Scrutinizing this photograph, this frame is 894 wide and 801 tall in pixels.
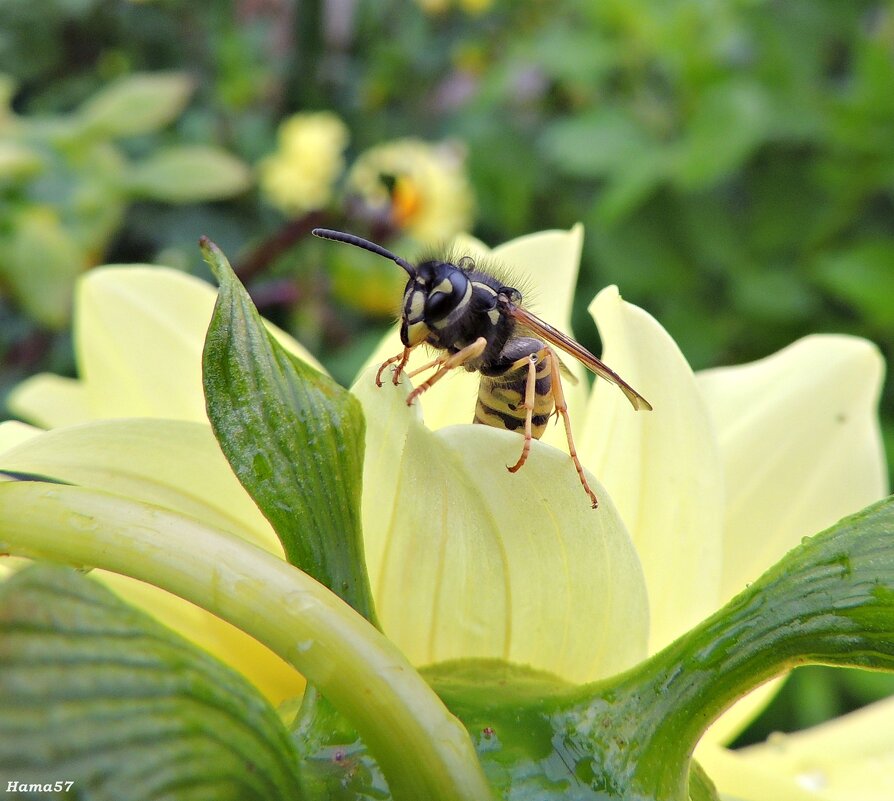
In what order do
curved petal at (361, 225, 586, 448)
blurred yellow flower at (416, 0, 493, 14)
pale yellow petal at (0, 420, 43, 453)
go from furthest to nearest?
blurred yellow flower at (416, 0, 493, 14)
curved petal at (361, 225, 586, 448)
pale yellow petal at (0, 420, 43, 453)

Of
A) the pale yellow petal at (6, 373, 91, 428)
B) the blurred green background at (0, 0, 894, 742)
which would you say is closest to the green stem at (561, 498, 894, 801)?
the pale yellow petal at (6, 373, 91, 428)

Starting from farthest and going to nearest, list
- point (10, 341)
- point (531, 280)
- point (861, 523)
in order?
point (10, 341)
point (531, 280)
point (861, 523)

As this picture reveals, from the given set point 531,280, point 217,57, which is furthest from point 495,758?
point 217,57

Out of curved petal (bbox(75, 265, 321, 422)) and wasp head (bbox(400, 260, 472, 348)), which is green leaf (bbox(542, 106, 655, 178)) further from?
curved petal (bbox(75, 265, 321, 422))

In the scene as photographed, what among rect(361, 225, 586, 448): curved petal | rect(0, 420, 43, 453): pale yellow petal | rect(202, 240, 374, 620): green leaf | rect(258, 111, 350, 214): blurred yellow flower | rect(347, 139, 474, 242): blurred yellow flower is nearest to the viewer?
rect(202, 240, 374, 620): green leaf

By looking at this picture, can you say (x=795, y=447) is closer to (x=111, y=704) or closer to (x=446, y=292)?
(x=446, y=292)

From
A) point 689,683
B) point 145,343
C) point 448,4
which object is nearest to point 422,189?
point 448,4

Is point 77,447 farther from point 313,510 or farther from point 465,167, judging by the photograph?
point 465,167
